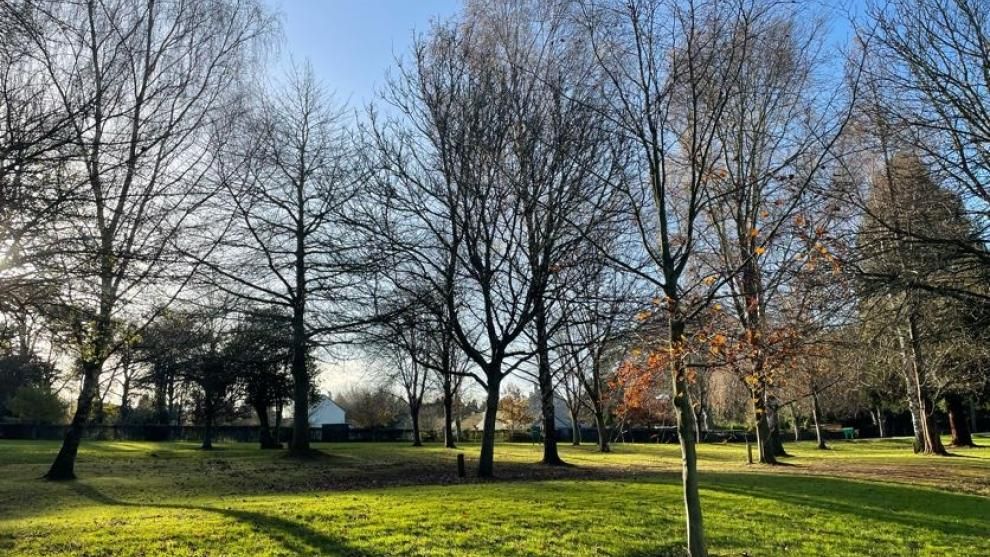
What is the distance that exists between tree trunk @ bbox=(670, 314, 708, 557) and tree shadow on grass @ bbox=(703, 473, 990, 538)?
5.47 m

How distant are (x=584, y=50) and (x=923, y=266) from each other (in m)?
7.45

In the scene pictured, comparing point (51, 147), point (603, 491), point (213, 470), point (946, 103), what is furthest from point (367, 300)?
point (946, 103)

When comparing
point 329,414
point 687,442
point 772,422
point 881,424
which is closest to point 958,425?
point 772,422

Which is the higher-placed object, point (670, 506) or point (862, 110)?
point (862, 110)

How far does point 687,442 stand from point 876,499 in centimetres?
799

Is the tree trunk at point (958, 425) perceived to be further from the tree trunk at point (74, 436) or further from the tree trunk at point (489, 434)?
the tree trunk at point (74, 436)

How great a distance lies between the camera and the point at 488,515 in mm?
9633

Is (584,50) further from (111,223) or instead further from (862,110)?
(111,223)

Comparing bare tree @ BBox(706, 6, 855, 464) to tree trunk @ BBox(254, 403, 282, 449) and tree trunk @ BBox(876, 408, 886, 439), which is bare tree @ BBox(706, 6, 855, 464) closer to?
tree trunk @ BBox(254, 403, 282, 449)

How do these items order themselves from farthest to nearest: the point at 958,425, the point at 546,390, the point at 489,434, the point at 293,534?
1. the point at 958,425
2. the point at 546,390
3. the point at 489,434
4. the point at 293,534

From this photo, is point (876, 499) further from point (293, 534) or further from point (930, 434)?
point (930, 434)

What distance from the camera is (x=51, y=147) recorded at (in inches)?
259

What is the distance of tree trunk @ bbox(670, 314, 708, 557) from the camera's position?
6.55 meters

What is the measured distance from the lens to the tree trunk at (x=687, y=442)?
6.55 m
